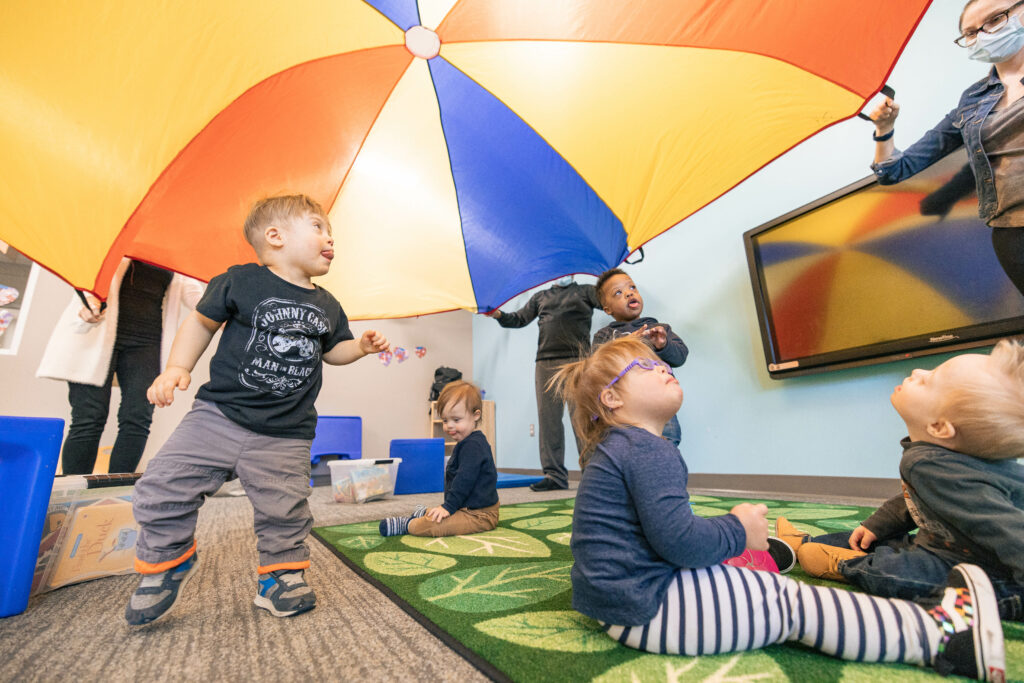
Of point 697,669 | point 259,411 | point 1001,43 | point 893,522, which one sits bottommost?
point 697,669

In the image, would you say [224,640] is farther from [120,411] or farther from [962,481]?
[120,411]

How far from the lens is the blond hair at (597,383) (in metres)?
0.85

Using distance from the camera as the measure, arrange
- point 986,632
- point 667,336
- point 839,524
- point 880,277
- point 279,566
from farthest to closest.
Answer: point 880,277 → point 667,336 → point 839,524 → point 279,566 → point 986,632

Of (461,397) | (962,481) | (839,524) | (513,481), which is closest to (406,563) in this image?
(461,397)

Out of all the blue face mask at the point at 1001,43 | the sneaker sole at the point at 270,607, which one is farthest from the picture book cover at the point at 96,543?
the blue face mask at the point at 1001,43

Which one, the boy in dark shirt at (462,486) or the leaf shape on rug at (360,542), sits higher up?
the boy in dark shirt at (462,486)

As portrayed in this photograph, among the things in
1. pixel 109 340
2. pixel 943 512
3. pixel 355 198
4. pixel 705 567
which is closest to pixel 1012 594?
pixel 943 512

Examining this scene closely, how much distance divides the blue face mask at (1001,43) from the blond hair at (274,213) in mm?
1745

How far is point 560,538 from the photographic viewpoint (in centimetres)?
146

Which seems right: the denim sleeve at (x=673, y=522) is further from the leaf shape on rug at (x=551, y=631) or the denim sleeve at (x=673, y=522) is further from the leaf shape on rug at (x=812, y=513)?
the leaf shape on rug at (x=812, y=513)

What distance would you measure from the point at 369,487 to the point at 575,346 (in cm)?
137

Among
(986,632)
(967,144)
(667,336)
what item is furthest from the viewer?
(667,336)

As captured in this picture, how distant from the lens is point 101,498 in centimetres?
122

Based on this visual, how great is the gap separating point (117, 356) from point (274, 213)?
1.11m
